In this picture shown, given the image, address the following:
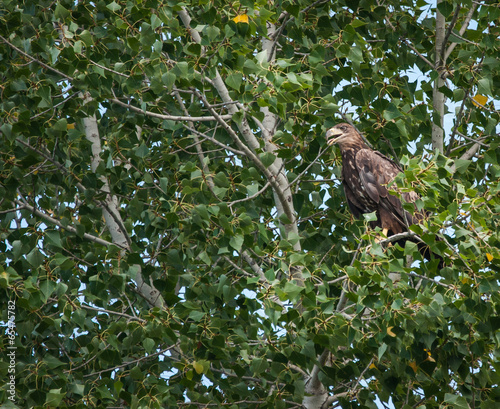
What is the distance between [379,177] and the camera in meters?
6.27

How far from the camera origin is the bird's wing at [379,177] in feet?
20.6

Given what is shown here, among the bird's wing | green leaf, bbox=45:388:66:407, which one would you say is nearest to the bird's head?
the bird's wing

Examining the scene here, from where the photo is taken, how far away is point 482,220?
3795 millimetres

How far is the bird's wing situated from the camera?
20.6 feet

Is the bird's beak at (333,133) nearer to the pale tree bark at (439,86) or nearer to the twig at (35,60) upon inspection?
the pale tree bark at (439,86)

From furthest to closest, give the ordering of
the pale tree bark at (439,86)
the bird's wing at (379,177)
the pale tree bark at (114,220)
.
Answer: the bird's wing at (379,177) < the pale tree bark at (114,220) < the pale tree bark at (439,86)

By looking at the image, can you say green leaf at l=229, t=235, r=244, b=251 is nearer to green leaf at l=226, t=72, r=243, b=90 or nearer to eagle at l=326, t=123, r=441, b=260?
green leaf at l=226, t=72, r=243, b=90

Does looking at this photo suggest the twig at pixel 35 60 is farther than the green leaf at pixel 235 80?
Yes

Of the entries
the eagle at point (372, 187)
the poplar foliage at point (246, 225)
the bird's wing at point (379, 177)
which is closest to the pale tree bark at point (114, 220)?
the poplar foliage at point (246, 225)

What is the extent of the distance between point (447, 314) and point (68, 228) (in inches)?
120

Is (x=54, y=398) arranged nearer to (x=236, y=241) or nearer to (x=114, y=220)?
(x=236, y=241)

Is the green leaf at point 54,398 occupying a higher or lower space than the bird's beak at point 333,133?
lower

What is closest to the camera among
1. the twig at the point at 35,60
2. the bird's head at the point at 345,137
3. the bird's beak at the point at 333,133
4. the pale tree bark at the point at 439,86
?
the twig at the point at 35,60

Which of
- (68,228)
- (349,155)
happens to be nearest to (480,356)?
(349,155)
